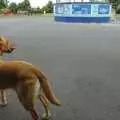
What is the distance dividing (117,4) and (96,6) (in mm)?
33039

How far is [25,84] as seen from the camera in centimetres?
593

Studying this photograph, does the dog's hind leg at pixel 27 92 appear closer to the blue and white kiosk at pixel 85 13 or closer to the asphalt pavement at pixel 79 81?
the asphalt pavement at pixel 79 81

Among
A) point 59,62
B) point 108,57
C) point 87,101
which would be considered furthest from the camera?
point 108,57

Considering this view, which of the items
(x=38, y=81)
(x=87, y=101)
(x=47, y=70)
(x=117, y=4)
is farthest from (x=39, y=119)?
(x=117, y=4)

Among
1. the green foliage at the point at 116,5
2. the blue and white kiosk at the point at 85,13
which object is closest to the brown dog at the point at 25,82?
the blue and white kiosk at the point at 85,13

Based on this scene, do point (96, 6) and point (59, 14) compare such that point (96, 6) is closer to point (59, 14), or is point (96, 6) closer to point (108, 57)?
point (59, 14)

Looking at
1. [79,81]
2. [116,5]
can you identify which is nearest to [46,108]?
[79,81]

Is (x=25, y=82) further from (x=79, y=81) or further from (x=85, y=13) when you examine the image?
(x=85, y=13)

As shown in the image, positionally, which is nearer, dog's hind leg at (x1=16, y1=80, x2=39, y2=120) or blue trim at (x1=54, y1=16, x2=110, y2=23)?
dog's hind leg at (x1=16, y1=80, x2=39, y2=120)

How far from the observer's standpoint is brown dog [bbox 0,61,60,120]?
19.5 ft

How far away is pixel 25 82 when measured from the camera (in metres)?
5.93

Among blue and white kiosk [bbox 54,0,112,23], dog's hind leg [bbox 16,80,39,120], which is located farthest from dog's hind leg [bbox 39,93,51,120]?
blue and white kiosk [bbox 54,0,112,23]

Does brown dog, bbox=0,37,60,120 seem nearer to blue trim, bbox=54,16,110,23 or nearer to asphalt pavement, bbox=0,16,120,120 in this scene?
asphalt pavement, bbox=0,16,120,120

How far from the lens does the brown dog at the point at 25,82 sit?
5.94 meters
